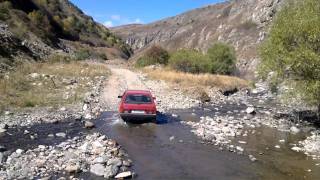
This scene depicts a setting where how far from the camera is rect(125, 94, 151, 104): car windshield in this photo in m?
29.9

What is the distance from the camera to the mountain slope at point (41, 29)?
65750mm

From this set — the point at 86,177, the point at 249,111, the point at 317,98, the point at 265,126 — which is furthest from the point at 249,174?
the point at 249,111

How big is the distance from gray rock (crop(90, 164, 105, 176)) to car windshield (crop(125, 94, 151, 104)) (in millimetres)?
11463

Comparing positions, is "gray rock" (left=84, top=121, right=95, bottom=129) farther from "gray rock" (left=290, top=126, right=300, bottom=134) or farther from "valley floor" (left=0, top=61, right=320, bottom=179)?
"gray rock" (left=290, top=126, right=300, bottom=134)

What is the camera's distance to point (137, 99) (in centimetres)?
3009

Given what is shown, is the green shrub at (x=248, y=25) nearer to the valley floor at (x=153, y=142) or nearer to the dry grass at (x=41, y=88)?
the dry grass at (x=41, y=88)

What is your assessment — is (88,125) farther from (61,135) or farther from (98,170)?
(98,170)

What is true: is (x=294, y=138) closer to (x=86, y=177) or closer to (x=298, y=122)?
(x=298, y=122)

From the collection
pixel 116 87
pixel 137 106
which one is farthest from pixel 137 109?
pixel 116 87

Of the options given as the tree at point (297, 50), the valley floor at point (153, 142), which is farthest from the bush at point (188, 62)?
the tree at point (297, 50)

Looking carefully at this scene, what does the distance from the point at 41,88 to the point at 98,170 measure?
25192 millimetres

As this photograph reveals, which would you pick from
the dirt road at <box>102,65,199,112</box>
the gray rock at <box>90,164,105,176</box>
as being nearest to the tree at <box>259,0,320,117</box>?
the dirt road at <box>102,65,199,112</box>

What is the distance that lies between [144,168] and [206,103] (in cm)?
2778

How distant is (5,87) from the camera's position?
36500mm
